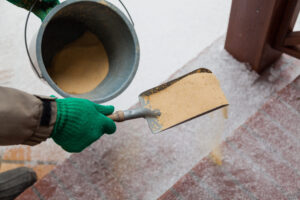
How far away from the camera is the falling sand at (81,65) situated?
1489mm

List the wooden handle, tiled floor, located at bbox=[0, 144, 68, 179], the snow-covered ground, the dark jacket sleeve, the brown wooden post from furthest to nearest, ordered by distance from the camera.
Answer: the snow-covered ground → tiled floor, located at bbox=[0, 144, 68, 179] → the brown wooden post → the wooden handle → the dark jacket sleeve

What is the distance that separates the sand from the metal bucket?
0.67ft

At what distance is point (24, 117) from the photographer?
1.08 meters

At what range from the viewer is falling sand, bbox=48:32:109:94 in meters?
1.49

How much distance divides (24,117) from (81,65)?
54 centimetres

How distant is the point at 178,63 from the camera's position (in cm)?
201

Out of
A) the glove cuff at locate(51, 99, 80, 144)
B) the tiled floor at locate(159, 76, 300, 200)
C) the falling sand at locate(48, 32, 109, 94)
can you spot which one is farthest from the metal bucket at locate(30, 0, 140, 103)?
the tiled floor at locate(159, 76, 300, 200)

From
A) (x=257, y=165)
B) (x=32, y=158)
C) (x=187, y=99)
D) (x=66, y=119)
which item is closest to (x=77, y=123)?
(x=66, y=119)

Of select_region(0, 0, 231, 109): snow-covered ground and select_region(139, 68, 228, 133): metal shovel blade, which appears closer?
select_region(139, 68, 228, 133): metal shovel blade

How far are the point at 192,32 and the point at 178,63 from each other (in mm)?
281

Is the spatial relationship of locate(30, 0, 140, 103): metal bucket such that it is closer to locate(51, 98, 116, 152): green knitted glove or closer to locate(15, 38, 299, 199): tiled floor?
locate(51, 98, 116, 152): green knitted glove

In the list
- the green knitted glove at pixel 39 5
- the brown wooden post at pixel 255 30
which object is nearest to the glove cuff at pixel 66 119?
the green knitted glove at pixel 39 5

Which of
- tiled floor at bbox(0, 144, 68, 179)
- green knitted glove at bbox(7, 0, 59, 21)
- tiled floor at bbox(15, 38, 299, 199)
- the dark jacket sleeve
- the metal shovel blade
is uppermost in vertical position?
green knitted glove at bbox(7, 0, 59, 21)

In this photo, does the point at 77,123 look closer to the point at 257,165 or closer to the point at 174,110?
the point at 174,110
